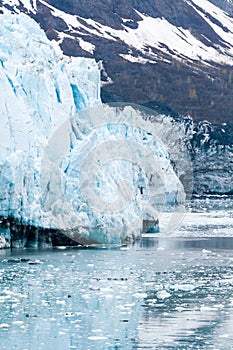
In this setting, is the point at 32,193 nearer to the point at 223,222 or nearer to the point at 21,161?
the point at 21,161

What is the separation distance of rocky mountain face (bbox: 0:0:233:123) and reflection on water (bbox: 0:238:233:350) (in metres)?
98.0

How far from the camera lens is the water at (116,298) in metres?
15.5

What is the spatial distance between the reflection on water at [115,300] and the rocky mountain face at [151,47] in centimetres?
9803

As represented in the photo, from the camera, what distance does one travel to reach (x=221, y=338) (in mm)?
15609

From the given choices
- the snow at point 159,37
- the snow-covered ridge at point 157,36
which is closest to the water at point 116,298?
the snow-covered ridge at point 157,36

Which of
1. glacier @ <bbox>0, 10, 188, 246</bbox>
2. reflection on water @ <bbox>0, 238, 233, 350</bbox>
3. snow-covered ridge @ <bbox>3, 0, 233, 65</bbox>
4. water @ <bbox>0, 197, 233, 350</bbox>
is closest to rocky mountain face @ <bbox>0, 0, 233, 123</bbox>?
snow-covered ridge @ <bbox>3, 0, 233, 65</bbox>

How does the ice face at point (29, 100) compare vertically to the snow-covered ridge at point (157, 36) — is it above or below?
below

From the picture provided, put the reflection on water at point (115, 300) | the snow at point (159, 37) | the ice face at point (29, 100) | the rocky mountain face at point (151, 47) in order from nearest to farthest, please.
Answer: the reflection on water at point (115, 300) → the ice face at point (29, 100) → the rocky mountain face at point (151, 47) → the snow at point (159, 37)

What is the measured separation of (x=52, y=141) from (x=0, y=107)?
2.62m

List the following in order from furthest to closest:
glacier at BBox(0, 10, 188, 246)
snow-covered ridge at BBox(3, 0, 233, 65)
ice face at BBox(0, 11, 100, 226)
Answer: snow-covered ridge at BBox(3, 0, 233, 65), glacier at BBox(0, 10, 188, 246), ice face at BBox(0, 11, 100, 226)

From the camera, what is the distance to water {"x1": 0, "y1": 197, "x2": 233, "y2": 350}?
1553cm

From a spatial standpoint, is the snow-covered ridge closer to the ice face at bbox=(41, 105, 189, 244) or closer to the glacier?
the glacier

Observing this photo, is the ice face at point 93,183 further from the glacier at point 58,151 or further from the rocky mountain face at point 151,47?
the rocky mountain face at point 151,47

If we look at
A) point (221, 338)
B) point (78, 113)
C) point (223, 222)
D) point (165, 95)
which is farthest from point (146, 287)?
point (165, 95)
